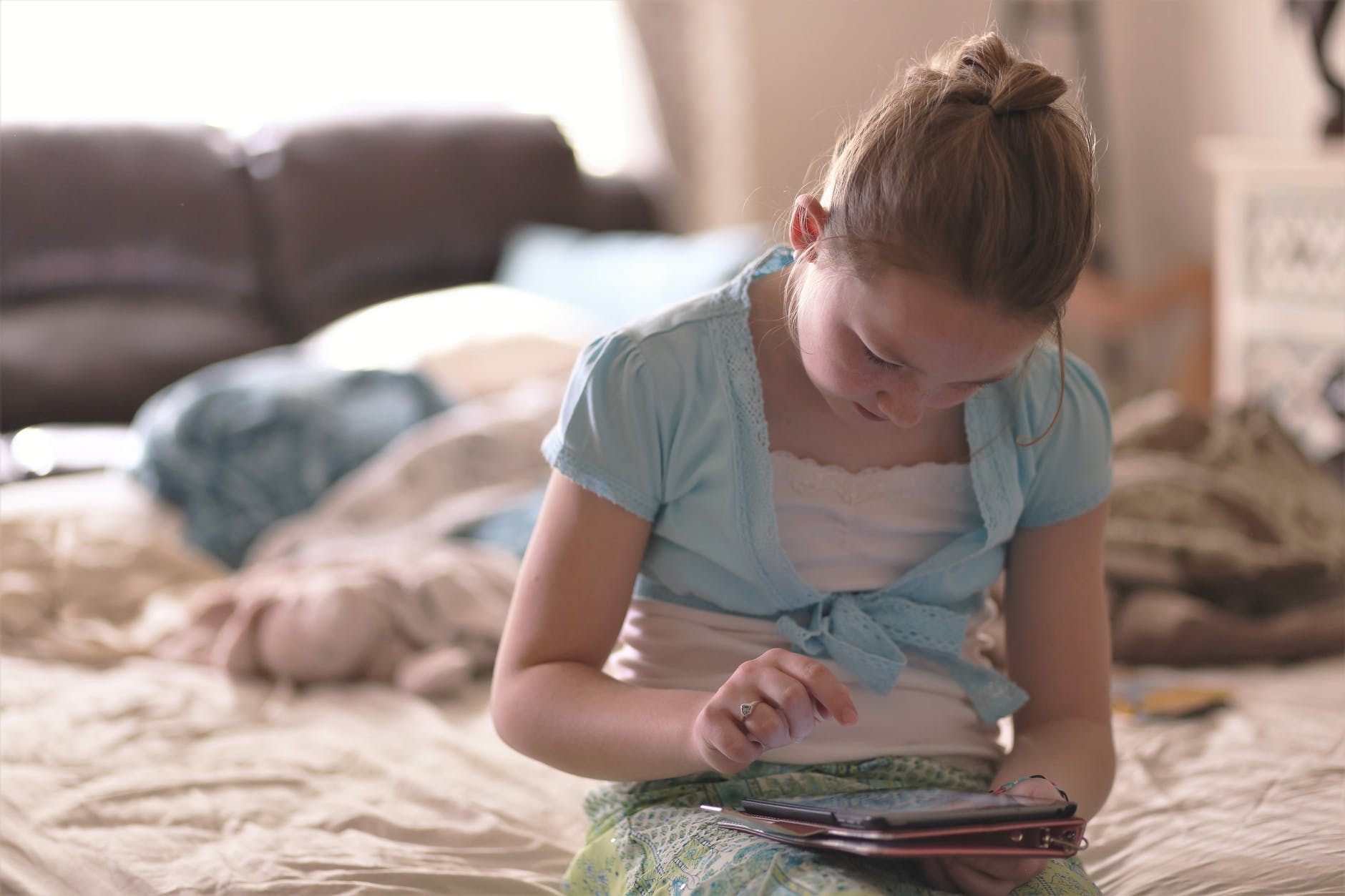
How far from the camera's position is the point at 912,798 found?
0.81m

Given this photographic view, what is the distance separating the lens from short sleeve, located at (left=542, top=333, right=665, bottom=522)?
0.88 m

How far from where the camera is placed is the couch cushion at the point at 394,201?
275cm

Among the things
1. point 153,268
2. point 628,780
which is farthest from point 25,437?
point 628,780

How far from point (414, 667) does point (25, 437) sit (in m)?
1.09

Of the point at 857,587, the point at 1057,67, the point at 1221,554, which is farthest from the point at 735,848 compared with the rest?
the point at 1057,67

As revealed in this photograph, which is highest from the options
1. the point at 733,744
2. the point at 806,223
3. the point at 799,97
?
the point at 806,223

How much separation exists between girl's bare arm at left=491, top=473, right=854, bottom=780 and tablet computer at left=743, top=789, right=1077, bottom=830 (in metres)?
0.06

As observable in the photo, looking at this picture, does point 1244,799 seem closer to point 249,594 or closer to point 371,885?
point 371,885

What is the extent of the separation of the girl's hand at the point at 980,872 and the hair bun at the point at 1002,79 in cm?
41

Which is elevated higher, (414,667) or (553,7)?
(553,7)

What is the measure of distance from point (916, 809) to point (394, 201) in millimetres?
2385

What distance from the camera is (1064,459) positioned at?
37.9 inches

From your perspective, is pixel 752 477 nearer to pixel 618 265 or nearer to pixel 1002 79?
pixel 1002 79

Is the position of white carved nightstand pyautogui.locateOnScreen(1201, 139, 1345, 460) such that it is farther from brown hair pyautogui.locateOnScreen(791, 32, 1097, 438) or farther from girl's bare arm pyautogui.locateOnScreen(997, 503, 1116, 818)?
brown hair pyautogui.locateOnScreen(791, 32, 1097, 438)
